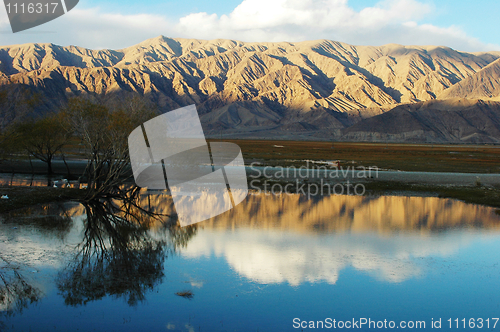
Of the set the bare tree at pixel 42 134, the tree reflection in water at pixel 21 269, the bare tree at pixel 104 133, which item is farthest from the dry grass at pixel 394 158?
the tree reflection in water at pixel 21 269

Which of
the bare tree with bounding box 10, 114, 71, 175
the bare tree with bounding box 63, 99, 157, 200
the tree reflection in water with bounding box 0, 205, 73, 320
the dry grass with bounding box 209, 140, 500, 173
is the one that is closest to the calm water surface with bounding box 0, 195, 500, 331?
the tree reflection in water with bounding box 0, 205, 73, 320

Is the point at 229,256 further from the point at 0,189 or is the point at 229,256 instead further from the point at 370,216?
the point at 0,189

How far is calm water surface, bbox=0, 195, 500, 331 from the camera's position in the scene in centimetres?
872

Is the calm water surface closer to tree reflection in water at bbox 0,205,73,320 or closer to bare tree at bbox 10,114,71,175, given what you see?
tree reflection in water at bbox 0,205,73,320

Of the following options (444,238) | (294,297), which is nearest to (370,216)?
(444,238)

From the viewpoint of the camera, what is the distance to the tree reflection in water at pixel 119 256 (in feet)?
31.8

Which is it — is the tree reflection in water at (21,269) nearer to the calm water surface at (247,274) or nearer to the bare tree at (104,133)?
the calm water surface at (247,274)

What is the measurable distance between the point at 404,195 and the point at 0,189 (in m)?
23.4

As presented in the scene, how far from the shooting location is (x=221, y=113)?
178 metres

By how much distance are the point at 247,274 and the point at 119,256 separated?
397 centimetres

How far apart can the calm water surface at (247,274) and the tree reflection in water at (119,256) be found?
50 millimetres

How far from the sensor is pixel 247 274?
11016mm

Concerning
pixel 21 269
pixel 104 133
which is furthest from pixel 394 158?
pixel 21 269

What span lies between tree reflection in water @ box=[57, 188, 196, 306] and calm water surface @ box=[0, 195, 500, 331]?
2.0 inches
